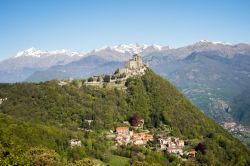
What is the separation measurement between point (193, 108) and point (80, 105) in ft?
131

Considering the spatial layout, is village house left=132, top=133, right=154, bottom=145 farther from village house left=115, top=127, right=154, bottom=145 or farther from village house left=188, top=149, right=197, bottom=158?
village house left=188, top=149, right=197, bottom=158

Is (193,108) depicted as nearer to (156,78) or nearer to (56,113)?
(156,78)

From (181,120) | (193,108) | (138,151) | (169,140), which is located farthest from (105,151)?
(193,108)

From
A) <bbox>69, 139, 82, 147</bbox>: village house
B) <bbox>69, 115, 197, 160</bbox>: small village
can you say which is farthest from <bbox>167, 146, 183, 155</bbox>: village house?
<bbox>69, 139, 82, 147</bbox>: village house

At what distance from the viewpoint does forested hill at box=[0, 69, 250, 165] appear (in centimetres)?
8206

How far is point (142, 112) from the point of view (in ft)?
387

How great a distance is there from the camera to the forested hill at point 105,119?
269ft

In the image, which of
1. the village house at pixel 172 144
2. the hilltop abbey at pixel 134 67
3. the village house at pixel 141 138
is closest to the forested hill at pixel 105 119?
the village house at pixel 141 138

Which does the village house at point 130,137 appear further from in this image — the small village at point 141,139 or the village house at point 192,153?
the village house at point 192,153

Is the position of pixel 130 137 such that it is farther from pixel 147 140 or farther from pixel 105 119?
pixel 105 119

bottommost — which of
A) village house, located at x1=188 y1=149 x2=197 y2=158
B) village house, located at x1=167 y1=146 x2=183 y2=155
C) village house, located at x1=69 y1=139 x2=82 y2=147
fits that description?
village house, located at x1=188 y1=149 x2=197 y2=158

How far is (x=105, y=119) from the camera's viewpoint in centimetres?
10856

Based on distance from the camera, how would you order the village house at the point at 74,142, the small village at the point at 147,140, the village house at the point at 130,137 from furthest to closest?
the village house at the point at 130,137 < the small village at the point at 147,140 < the village house at the point at 74,142

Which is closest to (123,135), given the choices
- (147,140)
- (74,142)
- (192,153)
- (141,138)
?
(141,138)
